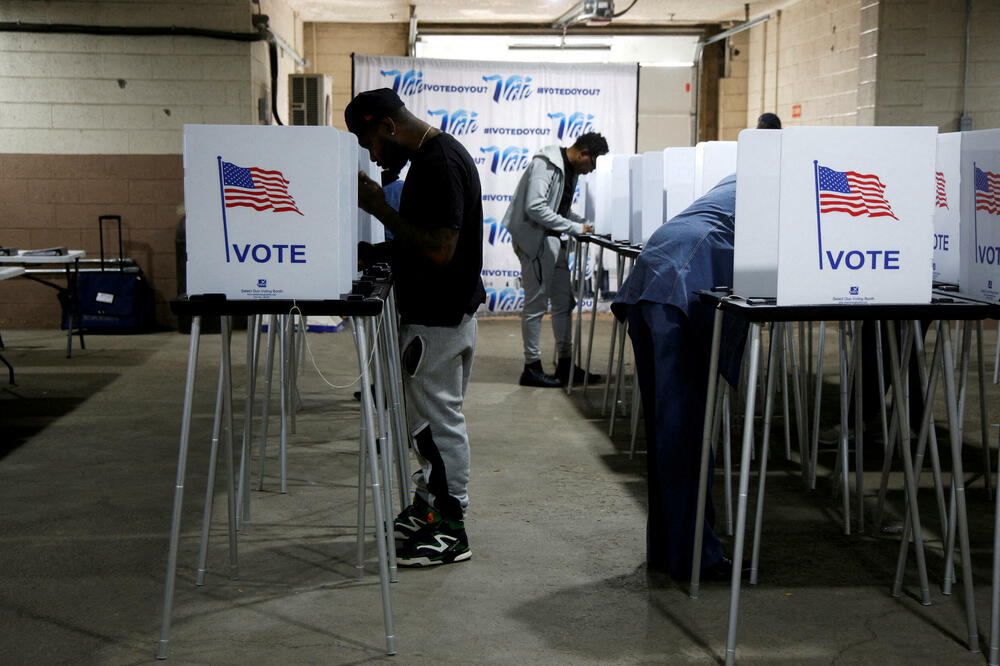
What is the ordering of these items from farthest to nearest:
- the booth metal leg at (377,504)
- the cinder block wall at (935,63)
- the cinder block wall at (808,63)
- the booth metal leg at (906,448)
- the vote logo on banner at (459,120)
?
the vote logo on banner at (459,120)
the cinder block wall at (808,63)
the cinder block wall at (935,63)
the booth metal leg at (906,448)
the booth metal leg at (377,504)

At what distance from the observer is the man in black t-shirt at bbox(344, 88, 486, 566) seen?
2.72 meters

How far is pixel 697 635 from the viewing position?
248 centimetres

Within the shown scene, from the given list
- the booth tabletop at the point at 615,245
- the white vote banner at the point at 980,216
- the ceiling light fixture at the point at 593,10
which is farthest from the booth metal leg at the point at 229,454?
the ceiling light fixture at the point at 593,10

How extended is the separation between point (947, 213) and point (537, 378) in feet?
9.29

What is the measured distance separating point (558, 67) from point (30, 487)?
6.32m

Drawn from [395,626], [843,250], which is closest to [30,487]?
[395,626]

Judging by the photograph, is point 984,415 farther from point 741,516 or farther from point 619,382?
point 741,516

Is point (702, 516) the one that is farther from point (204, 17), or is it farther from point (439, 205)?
point (204, 17)

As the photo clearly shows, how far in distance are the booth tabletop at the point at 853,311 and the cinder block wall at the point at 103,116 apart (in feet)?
20.9

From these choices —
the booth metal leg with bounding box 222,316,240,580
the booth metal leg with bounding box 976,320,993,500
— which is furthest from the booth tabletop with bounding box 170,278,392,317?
the booth metal leg with bounding box 976,320,993,500

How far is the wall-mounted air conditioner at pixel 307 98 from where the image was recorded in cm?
890

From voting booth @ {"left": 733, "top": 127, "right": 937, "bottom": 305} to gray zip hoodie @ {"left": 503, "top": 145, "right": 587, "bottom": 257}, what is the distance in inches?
126

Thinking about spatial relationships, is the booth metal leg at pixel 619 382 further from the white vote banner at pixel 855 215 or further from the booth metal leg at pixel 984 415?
the white vote banner at pixel 855 215

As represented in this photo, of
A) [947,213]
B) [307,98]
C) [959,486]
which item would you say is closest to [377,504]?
[959,486]
